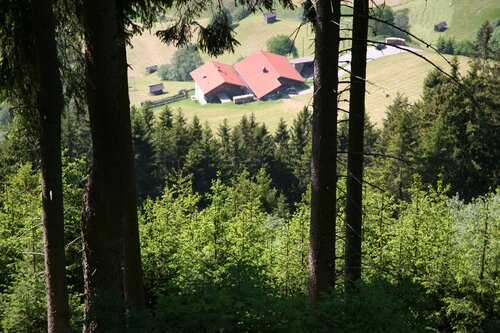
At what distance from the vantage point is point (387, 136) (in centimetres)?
6091

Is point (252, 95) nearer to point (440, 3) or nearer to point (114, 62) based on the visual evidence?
point (440, 3)

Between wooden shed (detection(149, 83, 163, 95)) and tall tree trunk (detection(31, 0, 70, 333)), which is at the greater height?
wooden shed (detection(149, 83, 163, 95))

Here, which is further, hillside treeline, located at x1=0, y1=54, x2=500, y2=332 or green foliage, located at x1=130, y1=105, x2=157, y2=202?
green foliage, located at x1=130, y1=105, x2=157, y2=202

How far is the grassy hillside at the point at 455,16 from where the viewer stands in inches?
6280

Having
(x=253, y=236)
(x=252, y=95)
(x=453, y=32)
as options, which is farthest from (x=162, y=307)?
(x=453, y=32)

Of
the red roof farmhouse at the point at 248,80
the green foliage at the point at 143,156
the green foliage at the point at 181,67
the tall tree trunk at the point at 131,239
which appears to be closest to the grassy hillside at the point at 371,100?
the red roof farmhouse at the point at 248,80

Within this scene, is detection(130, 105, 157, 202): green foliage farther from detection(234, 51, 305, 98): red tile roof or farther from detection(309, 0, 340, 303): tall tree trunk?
detection(234, 51, 305, 98): red tile roof

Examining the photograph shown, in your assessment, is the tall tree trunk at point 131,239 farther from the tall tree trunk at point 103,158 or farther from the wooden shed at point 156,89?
the wooden shed at point 156,89

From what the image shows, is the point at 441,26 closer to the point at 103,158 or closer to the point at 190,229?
the point at 190,229

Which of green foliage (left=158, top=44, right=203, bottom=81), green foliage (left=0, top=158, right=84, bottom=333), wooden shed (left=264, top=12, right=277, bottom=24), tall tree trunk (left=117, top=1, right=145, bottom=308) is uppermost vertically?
wooden shed (left=264, top=12, right=277, bottom=24)

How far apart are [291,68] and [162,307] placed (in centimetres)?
13701

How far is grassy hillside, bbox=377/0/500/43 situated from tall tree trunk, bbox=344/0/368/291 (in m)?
157

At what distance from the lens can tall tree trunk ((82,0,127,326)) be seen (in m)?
5.52

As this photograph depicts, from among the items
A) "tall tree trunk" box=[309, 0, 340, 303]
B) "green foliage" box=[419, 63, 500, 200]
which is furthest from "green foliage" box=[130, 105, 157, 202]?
"tall tree trunk" box=[309, 0, 340, 303]
